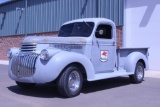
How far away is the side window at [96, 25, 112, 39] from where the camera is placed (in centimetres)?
836

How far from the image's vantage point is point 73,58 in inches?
275

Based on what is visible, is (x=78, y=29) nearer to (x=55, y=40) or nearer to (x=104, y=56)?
(x=104, y=56)

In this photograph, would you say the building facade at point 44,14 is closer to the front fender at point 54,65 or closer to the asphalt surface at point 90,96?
the asphalt surface at point 90,96

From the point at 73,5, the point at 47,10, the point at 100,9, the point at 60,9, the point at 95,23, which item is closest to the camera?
the point at 95,23

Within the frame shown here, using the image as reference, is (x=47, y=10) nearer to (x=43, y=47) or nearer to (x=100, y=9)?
(x=100, y=9)

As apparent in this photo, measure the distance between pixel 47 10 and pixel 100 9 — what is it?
5.58 m

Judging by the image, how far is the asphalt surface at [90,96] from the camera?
6.34 metres

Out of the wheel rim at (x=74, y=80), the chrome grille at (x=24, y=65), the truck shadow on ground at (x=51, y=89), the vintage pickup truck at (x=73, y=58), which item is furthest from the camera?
the truck shadow on ground at (x=51, y=89)

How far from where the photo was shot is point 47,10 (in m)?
20.0

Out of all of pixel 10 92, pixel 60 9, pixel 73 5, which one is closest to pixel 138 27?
pixel 73 5

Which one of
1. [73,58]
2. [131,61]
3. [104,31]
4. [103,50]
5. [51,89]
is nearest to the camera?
[73,58]

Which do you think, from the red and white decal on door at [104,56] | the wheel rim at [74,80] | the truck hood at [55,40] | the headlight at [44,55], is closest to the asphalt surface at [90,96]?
the wheel rim at [74,80]

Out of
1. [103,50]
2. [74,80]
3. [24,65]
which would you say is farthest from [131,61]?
[24,65]

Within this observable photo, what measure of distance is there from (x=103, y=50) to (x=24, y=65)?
2551mm
